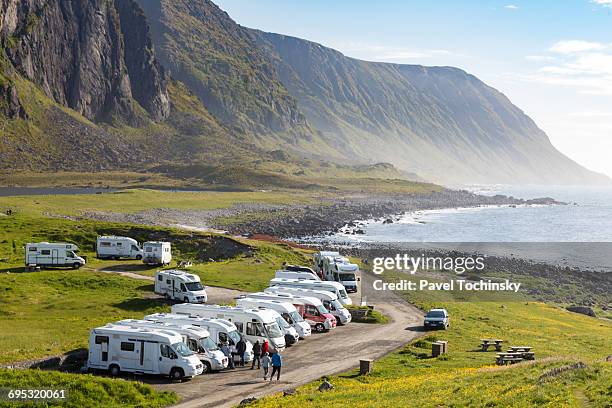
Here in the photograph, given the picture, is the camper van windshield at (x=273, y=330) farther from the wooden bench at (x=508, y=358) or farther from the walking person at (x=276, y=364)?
the wooden bench at (x=508, y=358)

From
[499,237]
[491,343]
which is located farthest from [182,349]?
[499,237]

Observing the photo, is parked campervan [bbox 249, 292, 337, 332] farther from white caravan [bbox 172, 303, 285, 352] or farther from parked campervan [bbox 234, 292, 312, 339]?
white caravan [bbox 172, 303, 285, 352]

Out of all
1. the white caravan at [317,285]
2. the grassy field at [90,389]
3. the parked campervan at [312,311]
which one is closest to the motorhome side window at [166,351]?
the grassy field at [90,389]

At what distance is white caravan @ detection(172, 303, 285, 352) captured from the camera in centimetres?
3794

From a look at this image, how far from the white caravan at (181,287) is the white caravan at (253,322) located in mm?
9810

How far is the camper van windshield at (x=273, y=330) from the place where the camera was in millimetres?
38000

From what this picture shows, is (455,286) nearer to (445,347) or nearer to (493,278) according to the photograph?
(493,278)

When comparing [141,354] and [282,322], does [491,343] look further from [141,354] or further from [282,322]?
[141,354]

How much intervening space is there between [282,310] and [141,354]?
37.9 feet

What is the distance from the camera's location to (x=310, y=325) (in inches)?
1777

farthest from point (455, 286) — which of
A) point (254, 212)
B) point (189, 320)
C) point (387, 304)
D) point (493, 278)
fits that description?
point (254, 212)

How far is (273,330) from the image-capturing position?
125ft

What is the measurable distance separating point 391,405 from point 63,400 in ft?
37.4

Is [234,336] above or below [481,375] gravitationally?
below
